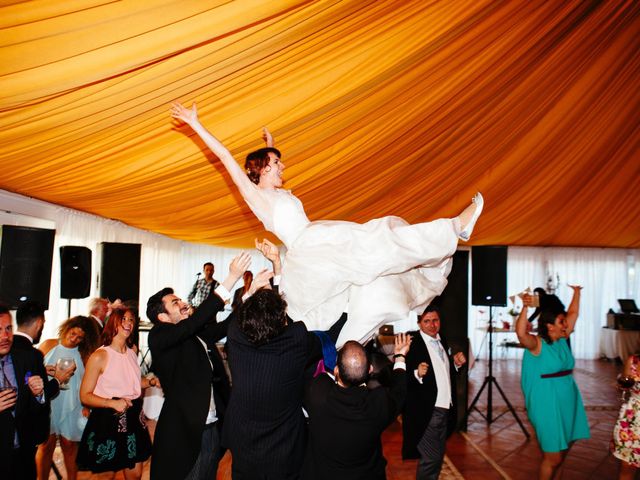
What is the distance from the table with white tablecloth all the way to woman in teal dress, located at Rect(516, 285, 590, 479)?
7932 millimetres

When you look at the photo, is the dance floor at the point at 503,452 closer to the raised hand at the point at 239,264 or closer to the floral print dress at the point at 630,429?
the floral print dress at the point at 630,429

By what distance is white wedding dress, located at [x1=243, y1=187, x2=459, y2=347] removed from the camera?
6.88 feet

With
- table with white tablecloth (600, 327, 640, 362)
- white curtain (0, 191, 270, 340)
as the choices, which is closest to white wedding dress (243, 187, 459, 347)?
white curtain (0, 191, 270, 340)

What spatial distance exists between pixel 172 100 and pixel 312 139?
1.23 metres

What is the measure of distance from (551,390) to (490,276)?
2.71 m

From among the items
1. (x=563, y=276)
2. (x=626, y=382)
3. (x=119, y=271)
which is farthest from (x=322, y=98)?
(x=563, y=276)

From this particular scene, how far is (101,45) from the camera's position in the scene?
7.09 ft

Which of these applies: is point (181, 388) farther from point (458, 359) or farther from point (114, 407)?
point (458, 359)

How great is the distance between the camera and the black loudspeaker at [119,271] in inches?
265

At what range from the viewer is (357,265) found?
7.00ft

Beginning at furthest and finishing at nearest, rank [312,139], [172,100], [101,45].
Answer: [312,139], [172,100], [101,45]

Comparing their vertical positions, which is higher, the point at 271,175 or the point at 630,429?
the point at 271,175

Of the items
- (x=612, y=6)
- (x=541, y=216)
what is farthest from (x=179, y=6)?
(x=541, y=216)

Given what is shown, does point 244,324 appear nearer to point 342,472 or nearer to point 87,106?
point 342,472
